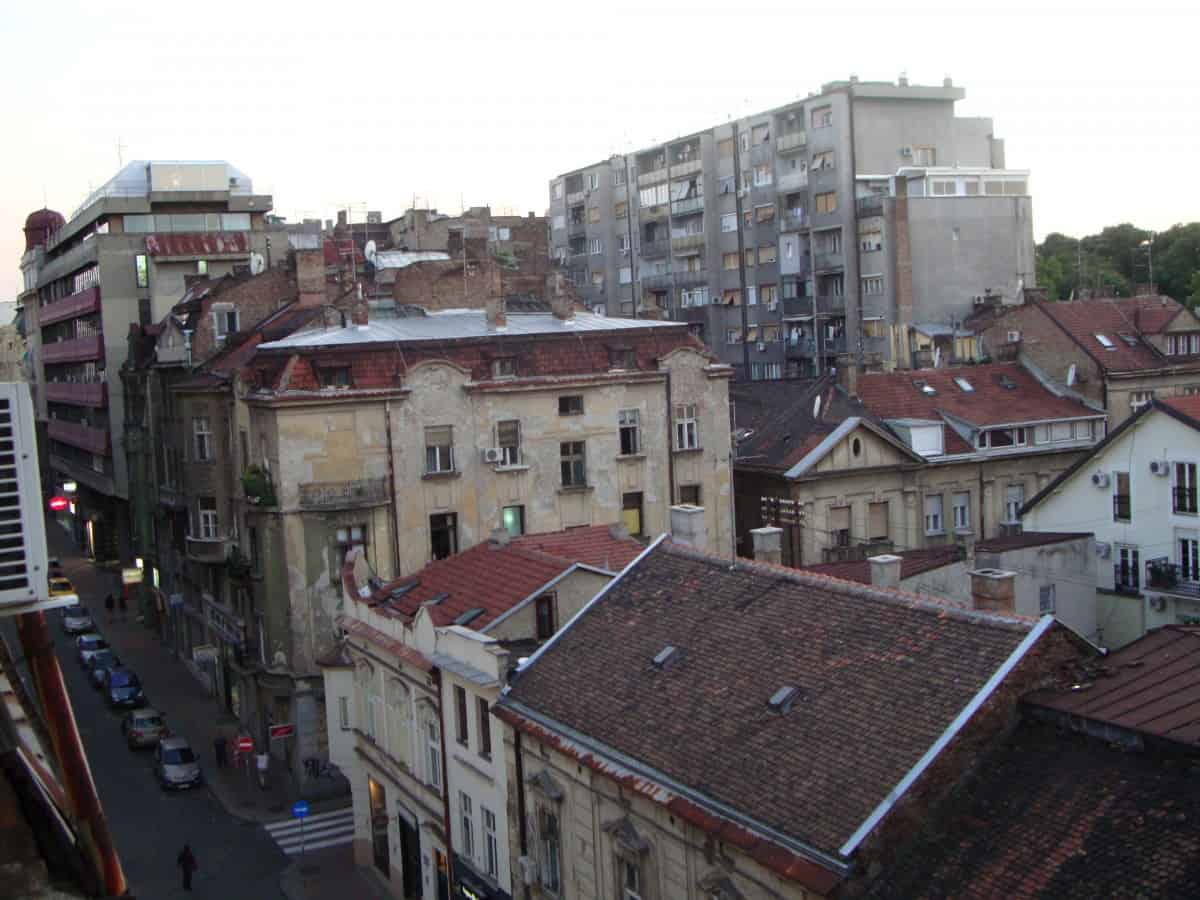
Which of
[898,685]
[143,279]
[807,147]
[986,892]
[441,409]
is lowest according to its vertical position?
[986,892]

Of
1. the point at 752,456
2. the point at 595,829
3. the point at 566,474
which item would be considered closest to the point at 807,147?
the point at 752,456

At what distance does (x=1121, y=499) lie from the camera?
1499 inches

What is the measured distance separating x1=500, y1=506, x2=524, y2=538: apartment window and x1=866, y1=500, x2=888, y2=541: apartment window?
13.3m

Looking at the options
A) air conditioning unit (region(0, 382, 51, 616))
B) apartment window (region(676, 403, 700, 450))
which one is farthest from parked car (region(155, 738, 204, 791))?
air conditioning unit (region(0, 382, 51, 616))

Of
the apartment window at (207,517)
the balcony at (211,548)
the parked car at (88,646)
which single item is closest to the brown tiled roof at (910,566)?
the balcony at (211,548)

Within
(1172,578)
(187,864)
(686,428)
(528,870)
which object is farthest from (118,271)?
(528,870)

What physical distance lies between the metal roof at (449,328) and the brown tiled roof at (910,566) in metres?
12.0

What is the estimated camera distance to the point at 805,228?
229 feet

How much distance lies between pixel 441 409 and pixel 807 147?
35094 mm

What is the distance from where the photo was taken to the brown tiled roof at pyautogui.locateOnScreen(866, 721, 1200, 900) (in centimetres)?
1357

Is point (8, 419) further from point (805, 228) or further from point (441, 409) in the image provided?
point (805, 228)

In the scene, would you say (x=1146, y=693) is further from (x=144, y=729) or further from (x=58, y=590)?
(x=144, y=729)

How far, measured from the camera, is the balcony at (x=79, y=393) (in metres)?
71.5

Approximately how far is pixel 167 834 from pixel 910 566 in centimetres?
2157
